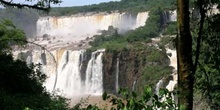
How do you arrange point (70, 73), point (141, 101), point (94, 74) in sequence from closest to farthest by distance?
point (141, 101) < point (94, 74) < point (70, 73)

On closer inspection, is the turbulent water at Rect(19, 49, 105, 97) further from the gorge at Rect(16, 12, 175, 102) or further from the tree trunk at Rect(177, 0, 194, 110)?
the tree trunk at Rect(177, 0, 194, 110)

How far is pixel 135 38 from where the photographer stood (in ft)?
152

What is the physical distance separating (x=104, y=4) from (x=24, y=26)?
644 inches

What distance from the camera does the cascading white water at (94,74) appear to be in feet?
120

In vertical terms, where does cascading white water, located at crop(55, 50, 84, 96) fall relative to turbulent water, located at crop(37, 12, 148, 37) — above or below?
below

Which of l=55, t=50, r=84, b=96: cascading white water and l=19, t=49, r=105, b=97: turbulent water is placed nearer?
l=19, t=49, r=105, b=97: turbulent water

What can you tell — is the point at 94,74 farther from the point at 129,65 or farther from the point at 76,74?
the point at 129,65

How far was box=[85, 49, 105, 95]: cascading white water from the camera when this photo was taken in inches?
1436

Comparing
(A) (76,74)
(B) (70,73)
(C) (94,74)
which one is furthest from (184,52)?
(B) (70,73)

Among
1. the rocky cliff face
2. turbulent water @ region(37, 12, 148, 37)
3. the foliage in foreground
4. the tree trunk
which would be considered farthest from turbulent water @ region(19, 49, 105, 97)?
the foliage in foreground

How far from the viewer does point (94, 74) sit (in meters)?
37.0

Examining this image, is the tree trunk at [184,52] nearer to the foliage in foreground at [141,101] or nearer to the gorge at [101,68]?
the foliage in foreground at [141,101]

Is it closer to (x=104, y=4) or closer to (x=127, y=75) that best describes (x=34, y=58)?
(x=127, y=75)

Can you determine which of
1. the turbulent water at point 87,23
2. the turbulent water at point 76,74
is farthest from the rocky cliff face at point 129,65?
the turbulent water at point 87,23
